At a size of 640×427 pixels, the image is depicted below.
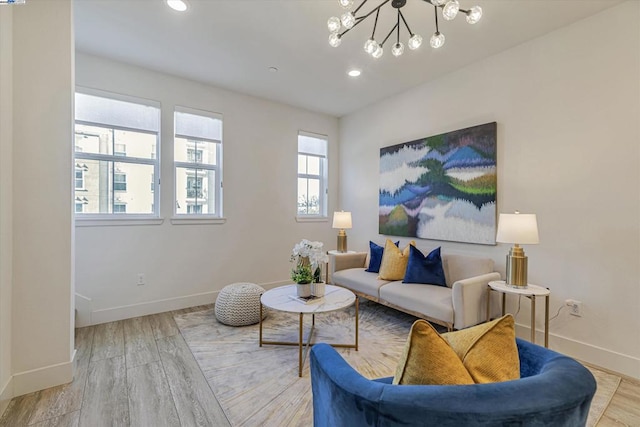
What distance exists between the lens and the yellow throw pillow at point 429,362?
854 millimetres

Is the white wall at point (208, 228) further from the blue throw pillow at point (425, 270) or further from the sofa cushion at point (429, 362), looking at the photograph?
the sofa cushion at point (429, 362)

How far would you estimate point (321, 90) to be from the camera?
3928 mm

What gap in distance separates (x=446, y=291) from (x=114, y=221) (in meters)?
3.56

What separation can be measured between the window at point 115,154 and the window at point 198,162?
0.26m

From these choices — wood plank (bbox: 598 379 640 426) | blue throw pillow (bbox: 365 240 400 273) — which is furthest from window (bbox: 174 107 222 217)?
wood plank (bbox: 598 379 640 426)

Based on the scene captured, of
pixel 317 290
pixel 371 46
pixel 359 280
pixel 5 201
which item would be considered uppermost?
pixel 371 46

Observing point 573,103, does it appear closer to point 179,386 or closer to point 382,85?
point 382,85

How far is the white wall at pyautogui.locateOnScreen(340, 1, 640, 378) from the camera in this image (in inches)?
87.9

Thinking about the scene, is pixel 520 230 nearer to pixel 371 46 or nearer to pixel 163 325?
pixel 371 46

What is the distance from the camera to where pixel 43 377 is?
201 cm

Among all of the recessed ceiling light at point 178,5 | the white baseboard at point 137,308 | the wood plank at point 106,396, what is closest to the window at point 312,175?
the white baseboard at point 137,308

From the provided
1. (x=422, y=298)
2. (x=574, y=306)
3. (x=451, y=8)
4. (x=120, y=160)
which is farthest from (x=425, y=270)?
(x=120, y=160)

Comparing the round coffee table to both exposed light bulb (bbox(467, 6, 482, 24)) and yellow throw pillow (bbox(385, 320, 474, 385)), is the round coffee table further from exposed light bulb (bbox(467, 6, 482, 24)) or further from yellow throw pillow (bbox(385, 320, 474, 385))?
exposed light bulb (bbox(467, 6, 482, 24))

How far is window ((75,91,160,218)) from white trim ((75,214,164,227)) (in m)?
0.06
